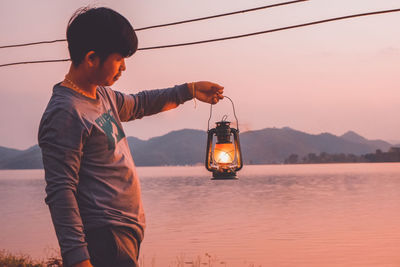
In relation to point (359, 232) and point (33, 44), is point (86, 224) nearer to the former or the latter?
point (33, 44)

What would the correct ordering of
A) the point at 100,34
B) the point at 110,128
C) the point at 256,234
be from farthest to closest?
the point at 256,234 → the point at 110,128 → the point at 100,34

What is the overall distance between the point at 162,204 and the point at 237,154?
55.5 m

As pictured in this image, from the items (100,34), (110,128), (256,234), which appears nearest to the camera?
(100,34)

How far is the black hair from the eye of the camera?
2.29 meters

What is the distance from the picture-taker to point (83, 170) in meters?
2.35

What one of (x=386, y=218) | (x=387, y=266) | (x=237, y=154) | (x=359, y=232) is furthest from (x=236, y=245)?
(x=237, y=154)

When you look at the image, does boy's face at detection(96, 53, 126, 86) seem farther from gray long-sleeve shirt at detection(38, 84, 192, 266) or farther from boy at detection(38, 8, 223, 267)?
gray long-sleeve shirt at detection(38, 84, 192, 266)

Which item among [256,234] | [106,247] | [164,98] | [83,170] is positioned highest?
[164,98]

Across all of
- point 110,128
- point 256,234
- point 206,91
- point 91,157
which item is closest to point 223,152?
point 206,91

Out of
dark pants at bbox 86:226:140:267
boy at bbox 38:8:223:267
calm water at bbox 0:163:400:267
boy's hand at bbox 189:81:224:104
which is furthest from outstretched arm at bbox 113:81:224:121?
calm water at bbox 0:163:400:267

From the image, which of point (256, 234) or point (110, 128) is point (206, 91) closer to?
point (110, 128)

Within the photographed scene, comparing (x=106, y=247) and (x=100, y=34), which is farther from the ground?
(x=100, y=34)

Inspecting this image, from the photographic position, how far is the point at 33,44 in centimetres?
734

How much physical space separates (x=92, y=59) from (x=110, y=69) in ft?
0.30
